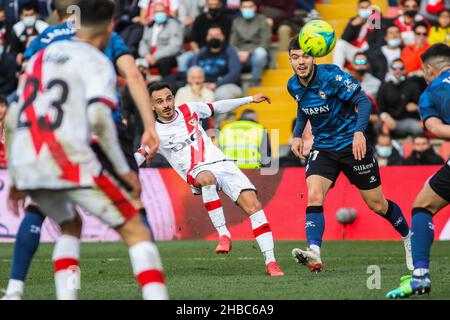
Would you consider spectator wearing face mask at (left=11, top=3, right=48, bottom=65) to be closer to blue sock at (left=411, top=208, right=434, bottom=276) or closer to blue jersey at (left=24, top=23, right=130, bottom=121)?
blue jersey at (left=24, top=23, right=130, bottom=121)

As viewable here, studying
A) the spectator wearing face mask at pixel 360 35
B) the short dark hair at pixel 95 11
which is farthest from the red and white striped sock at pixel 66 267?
the spectator wearing face mask at pixel 360 35

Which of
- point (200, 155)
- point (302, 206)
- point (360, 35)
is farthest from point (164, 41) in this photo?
point (200, 155)

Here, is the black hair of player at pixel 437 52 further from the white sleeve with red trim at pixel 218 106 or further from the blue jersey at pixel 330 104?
the white sleeve with red trim at pixel 218 106

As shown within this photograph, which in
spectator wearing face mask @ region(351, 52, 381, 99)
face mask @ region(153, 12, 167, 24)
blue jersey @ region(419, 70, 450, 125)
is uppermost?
blue jersey @ region(419, 70, 450, 125)

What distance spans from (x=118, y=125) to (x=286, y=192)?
818 cm

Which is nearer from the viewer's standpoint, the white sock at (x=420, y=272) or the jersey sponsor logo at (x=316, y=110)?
the white sock at (x=420, y=272)

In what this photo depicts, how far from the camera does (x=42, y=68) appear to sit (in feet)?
22.7

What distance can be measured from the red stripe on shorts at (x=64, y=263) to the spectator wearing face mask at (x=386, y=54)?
12.8m

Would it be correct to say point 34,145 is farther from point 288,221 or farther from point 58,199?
point 288,221

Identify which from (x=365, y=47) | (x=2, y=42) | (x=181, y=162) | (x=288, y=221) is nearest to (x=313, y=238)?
(x=181, y=162)

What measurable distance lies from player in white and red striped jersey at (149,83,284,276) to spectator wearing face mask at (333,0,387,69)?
328 inches

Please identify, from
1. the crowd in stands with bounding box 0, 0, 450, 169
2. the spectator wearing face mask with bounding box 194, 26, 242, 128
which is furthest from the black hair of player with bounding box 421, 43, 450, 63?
the spectator wearing face mask with bounding box 194, 26, 242, 128

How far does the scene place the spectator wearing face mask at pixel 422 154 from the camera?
1741 centimetres

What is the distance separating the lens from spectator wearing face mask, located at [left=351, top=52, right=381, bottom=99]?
19.5 metres
